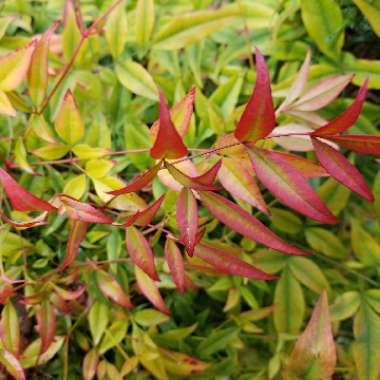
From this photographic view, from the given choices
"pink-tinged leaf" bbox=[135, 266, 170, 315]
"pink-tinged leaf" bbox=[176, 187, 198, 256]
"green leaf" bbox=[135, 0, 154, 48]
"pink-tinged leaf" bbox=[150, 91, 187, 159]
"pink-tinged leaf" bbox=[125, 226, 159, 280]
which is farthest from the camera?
"green leaf" bbox=[135, 0, 154, 48]

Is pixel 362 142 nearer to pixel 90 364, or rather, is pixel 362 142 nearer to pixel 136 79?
pixel 136 79

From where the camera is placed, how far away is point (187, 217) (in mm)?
602

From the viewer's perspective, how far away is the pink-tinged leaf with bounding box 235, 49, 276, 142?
1.64ft

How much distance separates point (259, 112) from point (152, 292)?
389mm

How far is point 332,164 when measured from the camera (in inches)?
23.0

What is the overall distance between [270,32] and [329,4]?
5.8 inches

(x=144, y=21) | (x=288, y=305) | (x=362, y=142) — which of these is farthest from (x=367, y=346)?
(x=144, y=21)

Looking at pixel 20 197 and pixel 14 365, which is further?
Answer: pixel 14 365

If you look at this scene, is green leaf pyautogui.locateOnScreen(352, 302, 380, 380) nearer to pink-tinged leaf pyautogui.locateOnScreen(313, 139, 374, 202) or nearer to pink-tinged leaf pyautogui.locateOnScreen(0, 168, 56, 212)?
pink-tinged leaf pyautogui.locateOnScreen(313, 139, 374, 202)

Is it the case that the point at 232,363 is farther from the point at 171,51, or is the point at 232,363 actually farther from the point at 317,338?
the point at 171,51

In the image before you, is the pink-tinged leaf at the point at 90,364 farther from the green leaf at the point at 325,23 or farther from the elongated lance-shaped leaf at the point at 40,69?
the green leaf at the point at 325,23

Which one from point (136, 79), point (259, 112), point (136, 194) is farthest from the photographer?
point (136, 79)

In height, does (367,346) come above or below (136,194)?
below

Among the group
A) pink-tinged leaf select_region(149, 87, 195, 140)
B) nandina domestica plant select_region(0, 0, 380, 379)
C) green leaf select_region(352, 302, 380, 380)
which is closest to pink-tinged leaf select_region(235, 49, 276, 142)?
nandina domestica plant select_region(0, 0, 380, 379)
